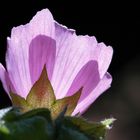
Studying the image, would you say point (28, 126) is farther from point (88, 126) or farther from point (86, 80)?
point (86, 80)

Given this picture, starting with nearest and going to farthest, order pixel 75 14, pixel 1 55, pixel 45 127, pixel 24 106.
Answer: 1. pixel 45 127
2. pixel 24 106
3. pixel 1 55
4. pixel 75 14

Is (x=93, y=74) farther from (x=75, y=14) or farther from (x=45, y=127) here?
(x=75, y=14)

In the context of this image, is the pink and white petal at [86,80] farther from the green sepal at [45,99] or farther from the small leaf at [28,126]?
the small leaf at [28,126]

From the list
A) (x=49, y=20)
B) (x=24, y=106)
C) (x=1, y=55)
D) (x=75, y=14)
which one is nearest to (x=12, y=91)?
(x=24, y=106)

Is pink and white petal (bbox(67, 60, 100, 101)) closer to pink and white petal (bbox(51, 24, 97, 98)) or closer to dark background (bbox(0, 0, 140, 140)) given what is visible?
pink and white petal (bbox(51, 24, 97, 98))

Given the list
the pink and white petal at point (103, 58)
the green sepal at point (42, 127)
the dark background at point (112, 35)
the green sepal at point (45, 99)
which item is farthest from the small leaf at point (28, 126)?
the dark background at point (112, 35)

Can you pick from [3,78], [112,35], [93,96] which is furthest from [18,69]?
[112,35]
